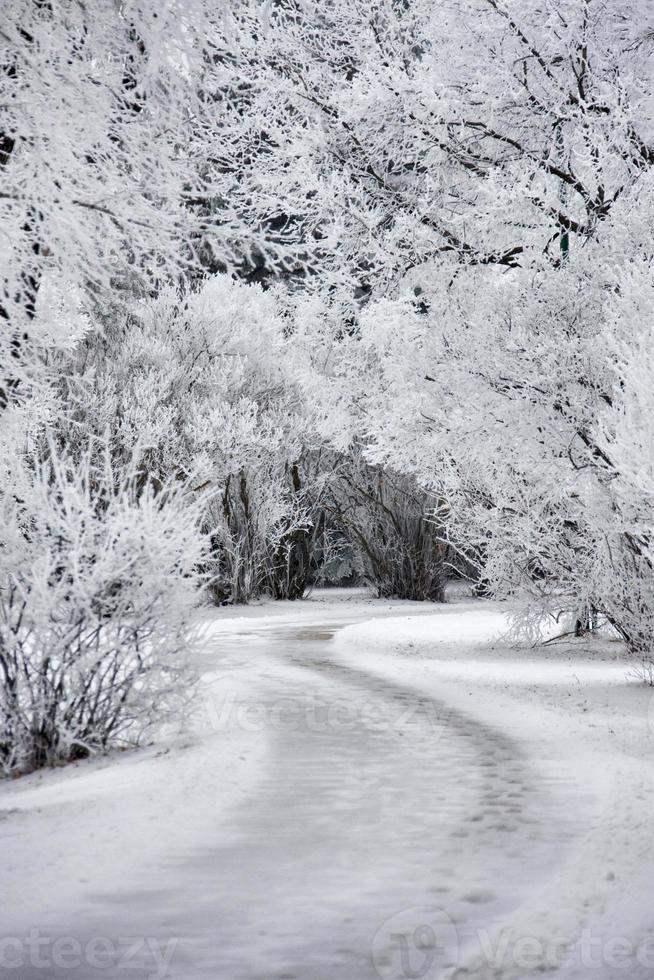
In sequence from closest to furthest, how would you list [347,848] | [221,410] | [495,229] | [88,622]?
[347,848] < [88,622] < [495,229] < [221,410]

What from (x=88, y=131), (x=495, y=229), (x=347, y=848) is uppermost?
(x=495, y=229)

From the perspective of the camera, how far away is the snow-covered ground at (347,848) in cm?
422

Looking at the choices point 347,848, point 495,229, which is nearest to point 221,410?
point 495,229

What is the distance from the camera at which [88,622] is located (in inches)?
290

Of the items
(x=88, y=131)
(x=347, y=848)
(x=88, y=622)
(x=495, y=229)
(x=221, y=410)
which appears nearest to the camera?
(x=347, y=848)

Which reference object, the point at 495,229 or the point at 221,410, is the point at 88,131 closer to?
the point at 495,229

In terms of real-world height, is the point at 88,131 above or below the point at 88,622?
above

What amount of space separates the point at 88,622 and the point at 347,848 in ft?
8.31

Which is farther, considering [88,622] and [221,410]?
[221,410]

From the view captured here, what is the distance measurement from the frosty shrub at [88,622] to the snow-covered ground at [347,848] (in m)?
0.29

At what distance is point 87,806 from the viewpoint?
6.23 m

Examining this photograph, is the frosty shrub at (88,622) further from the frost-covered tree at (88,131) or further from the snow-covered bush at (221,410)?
the snow-covered bush at (221,410)

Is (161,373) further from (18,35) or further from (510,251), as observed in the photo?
(18,35)

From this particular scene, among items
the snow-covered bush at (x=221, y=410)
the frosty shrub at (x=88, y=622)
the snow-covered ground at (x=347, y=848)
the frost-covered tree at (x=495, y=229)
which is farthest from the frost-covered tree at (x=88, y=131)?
the snow-covered bush at (x=221, y=410)
